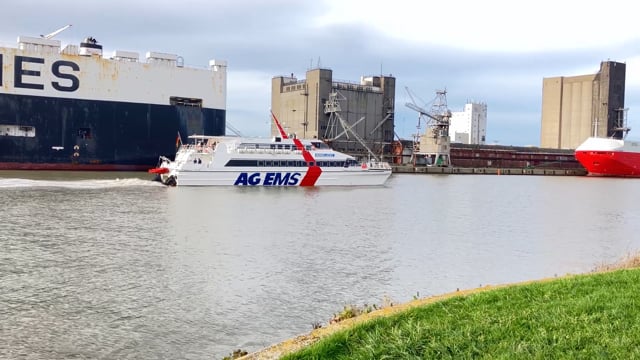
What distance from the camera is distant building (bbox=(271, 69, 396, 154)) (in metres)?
76.1

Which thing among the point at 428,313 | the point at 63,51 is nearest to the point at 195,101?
the point at 63,51

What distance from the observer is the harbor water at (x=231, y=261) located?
7637 millimetres

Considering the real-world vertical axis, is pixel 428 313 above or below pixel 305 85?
below

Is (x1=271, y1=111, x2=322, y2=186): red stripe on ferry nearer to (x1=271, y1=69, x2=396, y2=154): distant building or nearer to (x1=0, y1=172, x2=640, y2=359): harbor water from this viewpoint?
(x1=0, y1=172, x2=640, y2=359): harbor water

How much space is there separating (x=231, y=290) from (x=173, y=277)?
1.51 metres

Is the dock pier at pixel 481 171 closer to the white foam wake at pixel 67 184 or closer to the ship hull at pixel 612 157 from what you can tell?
the ship hull at pixel 612 157

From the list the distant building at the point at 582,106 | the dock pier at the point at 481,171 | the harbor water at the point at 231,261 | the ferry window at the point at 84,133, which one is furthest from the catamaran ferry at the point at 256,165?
the distant building at the point at 582,106

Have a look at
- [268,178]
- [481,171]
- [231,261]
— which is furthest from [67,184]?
[481,171]

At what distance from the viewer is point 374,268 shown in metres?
12.3

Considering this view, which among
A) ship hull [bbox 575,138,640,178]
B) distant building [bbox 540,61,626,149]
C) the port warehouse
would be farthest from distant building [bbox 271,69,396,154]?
distant building [bbox 540,61,626,149]

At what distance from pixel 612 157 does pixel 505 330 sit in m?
73.5

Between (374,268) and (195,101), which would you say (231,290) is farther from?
(195,101)

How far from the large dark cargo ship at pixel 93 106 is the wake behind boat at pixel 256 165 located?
869 cm

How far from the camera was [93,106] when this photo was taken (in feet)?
148
